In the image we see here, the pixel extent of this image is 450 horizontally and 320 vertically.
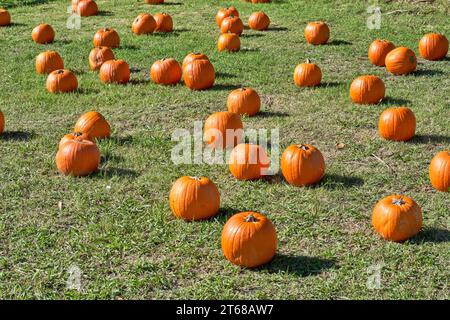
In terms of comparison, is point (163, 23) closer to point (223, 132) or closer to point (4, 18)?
point (4, 18)

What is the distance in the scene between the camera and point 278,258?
206 inches

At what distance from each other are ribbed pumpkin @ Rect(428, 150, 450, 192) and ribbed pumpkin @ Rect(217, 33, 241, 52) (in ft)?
18.9

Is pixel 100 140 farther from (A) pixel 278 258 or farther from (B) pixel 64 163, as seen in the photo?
(A) pixel 278 258

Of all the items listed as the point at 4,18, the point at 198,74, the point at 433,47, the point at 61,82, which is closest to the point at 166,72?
the point at 198,74

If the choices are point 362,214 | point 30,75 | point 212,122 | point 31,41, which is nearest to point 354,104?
point 212,122

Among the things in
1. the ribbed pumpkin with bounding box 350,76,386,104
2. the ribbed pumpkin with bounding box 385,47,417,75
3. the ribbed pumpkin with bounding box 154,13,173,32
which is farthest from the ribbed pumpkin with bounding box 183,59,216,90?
the ribbed pumpkin with bounding box 154,13,173,32

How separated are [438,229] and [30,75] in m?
6.73

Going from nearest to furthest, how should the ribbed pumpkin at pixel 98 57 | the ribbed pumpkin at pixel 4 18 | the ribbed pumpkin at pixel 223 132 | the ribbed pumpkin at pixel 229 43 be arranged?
the ribbed pumpkin at pixel 223 132, the ribbed pumpkin at pixel 98 57, the ribbed pumpkin at pixel 229 43, the ribbed pumpkin at pixel 4 18

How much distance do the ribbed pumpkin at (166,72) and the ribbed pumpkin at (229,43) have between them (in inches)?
82.9

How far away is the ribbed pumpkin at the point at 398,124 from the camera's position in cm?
736

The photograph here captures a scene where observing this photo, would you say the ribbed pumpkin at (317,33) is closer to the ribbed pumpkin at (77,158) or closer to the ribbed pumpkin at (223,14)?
the ribbed pumpkin at (223,14)

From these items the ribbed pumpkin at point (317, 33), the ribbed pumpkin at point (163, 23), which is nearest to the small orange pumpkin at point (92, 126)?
the ribbed pumpkin at point (317, 33)

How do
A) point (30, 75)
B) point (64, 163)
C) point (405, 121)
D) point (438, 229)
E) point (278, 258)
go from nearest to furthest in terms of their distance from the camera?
point (278, 258)
point (438, 229)
point (64, 163)
point (405, 121)
point (30, 75)

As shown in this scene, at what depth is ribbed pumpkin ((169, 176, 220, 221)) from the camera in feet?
18.8
